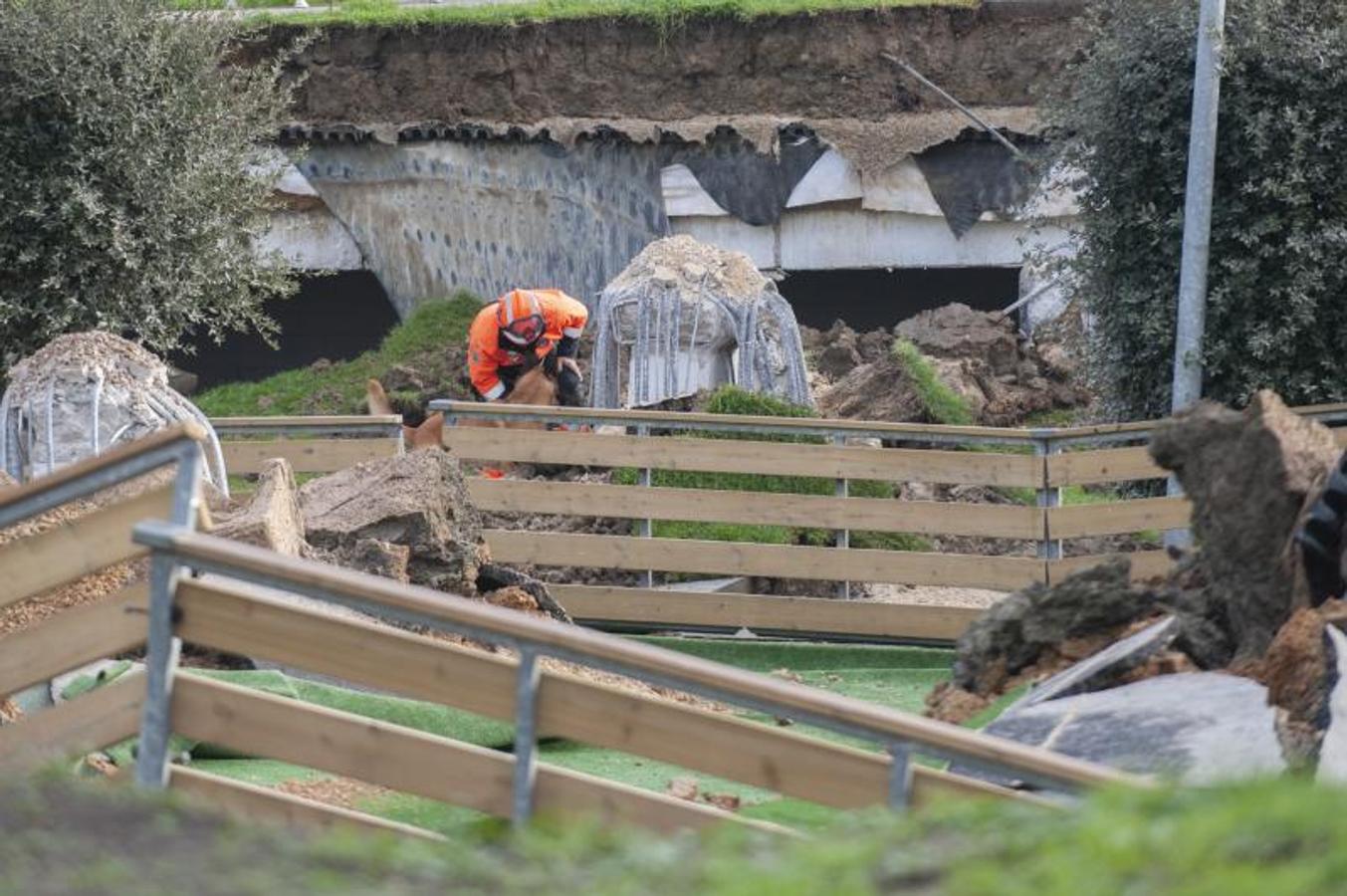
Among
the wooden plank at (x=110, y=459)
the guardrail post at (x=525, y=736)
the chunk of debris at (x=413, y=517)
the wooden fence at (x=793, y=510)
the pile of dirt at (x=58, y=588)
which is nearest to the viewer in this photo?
the guardrail post at (x=525, y=736)

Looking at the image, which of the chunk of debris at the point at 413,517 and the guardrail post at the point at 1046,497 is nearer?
the chunk of debris at the point at 413,517

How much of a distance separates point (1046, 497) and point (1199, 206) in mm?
2325

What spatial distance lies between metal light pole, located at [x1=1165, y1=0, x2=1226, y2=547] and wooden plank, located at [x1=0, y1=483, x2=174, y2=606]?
348 inches

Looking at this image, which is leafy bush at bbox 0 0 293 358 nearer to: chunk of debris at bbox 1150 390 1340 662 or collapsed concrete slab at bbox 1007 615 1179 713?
chunk of debris at bbox 1150 390 1340 662

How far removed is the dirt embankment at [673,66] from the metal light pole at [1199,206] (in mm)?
13499

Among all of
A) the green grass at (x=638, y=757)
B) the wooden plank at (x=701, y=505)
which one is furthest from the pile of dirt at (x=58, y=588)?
the wooden plank at (x=701, y=505)

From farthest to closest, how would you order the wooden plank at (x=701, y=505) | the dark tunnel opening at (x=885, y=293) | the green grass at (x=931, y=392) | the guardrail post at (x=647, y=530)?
1. the dark tunnel opening at (x=885, y=293)
2. the green grass at (x=931, y=392)
3. the guardrail post at (x=647, y=530)
4. the wooden plank at (x=701, y=505)

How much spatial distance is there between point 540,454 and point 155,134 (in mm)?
7447

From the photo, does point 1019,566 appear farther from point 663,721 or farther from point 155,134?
point 155,134

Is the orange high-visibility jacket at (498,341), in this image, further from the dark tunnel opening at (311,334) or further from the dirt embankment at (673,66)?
the dirt embankment at (673,66)

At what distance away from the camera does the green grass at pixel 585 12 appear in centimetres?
2758

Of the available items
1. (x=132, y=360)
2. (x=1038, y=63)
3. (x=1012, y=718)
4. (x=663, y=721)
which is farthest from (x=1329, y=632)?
(x=1038, y=63)

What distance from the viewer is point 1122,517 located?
12383 mm

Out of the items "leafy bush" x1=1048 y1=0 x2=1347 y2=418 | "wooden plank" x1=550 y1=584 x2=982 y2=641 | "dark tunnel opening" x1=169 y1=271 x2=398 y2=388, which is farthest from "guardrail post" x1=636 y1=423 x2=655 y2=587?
"dark tunnel opening" x1=169 y1=271 x2=398 y2=388
